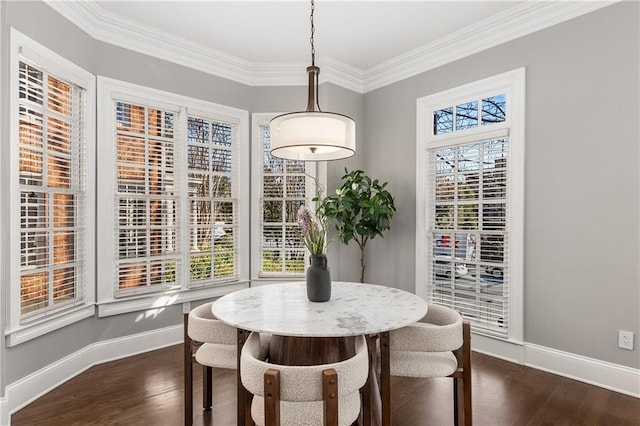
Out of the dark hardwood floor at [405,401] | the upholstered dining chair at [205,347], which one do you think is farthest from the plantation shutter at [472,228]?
the upholstered dining chair at [205,347]

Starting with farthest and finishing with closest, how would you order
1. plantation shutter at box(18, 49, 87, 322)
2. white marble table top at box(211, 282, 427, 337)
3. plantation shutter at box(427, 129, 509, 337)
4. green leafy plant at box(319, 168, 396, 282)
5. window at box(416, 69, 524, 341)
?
green leafy plant at box(319, 168, 396, 282) → plantation shutter at box(427, 129, 509, 337) → window at box(416, 69, 524, 341) → plantation shutter at box(18, 49, 87, 322) → white marble table top at box(211, 282, 427, 337)

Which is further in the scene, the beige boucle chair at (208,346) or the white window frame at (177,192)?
the white window frame at (177,192)

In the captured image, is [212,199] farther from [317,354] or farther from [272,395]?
[272,395]

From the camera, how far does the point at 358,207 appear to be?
387cm

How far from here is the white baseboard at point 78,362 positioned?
2.42m

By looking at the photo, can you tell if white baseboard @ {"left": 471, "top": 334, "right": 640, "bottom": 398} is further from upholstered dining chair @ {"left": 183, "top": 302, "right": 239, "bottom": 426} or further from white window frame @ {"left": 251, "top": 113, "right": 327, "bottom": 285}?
upholstered dining chair @ {"left": 183, "top": 302, "right": 239, "bottom": 426}

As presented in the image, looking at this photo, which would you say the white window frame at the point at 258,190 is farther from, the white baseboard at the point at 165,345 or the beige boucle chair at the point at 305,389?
the beige boucle chair at the point at 305,389

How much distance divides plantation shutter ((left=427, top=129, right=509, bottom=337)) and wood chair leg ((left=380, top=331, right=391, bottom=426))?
1884 mm

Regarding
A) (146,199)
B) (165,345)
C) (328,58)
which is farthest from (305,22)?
(165,345)

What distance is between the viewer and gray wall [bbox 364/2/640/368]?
264 cm

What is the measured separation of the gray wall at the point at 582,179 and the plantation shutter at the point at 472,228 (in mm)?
232

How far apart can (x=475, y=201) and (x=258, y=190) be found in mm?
2354

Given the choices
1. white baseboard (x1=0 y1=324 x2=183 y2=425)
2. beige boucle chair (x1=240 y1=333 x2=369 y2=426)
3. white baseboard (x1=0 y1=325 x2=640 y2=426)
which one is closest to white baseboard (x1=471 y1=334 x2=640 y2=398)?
white baseboard (x1=0 y1=325 x2=640 y2=426)

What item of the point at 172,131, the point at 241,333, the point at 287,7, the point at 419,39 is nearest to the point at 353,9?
the point at 287,7
